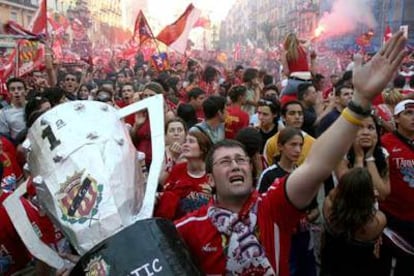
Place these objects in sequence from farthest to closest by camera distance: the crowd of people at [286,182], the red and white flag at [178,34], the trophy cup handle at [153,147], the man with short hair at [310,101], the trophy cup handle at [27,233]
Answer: the red and white flag at [178,34]
the man with short hair at [310,101]
the trophy cup handle at [27,233]
the trophy cup handle at [153,147]
the crowd of people at [286,182]

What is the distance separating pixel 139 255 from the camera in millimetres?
2207

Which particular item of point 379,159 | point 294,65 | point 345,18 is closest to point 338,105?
point 379,159

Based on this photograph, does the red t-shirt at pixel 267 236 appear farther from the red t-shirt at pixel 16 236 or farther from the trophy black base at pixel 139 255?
the red t-shirt at pixel 16 236

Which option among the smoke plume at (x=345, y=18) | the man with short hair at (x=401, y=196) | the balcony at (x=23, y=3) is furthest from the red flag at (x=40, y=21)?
the balcony at (x=23, y=3)

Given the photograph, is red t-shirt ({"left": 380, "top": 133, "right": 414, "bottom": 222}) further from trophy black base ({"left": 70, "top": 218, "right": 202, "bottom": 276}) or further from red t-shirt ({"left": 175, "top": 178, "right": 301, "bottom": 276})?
trophy black base ({"left": 70, "top": 218, "right": 202, "bottom": 276})

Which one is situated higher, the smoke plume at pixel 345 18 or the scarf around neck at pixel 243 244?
the smoke plume at pixel 345 18

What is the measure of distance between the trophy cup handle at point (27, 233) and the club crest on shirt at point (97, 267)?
53cm

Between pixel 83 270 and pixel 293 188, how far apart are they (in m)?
1.01

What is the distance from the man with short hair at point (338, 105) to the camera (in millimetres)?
5949

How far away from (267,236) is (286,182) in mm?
282

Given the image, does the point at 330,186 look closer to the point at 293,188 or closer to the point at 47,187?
the point at 293,188

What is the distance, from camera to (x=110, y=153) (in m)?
2.72

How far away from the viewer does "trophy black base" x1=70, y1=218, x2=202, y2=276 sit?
219 cm

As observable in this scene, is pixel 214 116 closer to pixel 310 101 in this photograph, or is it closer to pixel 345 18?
pixel 310 101
